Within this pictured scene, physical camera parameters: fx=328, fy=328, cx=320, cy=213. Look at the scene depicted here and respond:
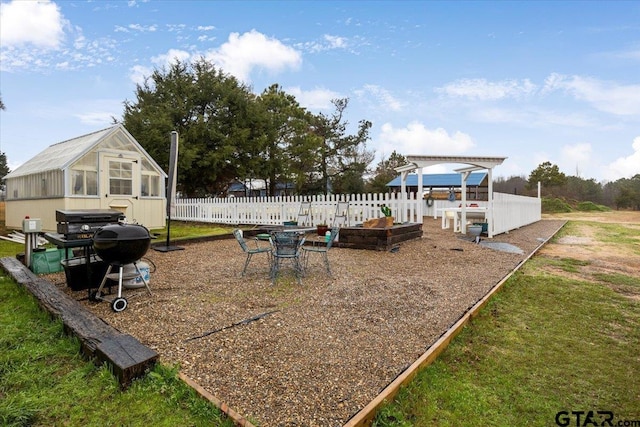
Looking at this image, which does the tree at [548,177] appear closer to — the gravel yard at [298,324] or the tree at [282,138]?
the tree at [282,138]

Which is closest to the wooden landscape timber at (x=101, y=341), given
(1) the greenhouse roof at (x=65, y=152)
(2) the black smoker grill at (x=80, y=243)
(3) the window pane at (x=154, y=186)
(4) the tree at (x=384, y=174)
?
(2) the black smoker grill at (x=80, y=243)

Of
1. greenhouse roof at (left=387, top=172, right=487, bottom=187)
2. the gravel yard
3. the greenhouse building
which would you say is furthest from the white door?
greenhouse roof at (left=387, top=172, right=487, bottom=187)

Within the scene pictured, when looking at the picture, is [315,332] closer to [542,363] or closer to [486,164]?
[542,363]

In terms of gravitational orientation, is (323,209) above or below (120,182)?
below

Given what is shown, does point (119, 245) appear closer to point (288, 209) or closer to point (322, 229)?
point (322, 229)

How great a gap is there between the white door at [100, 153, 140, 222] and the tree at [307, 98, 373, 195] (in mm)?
14776

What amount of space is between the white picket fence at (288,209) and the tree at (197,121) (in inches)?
130

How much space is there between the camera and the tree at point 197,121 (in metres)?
18.3

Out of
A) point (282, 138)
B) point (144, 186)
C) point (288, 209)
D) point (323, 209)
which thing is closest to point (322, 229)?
point (323, 209)

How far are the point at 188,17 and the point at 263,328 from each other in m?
12.4

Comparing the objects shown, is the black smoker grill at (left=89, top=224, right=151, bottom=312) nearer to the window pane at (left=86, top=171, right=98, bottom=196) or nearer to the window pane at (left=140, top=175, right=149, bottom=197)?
the window pane at (left=86, top=171, right=98, bottom=196)

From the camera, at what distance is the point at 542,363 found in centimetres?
277

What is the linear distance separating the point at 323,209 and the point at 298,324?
25.5 ft

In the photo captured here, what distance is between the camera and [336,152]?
26234 mm
